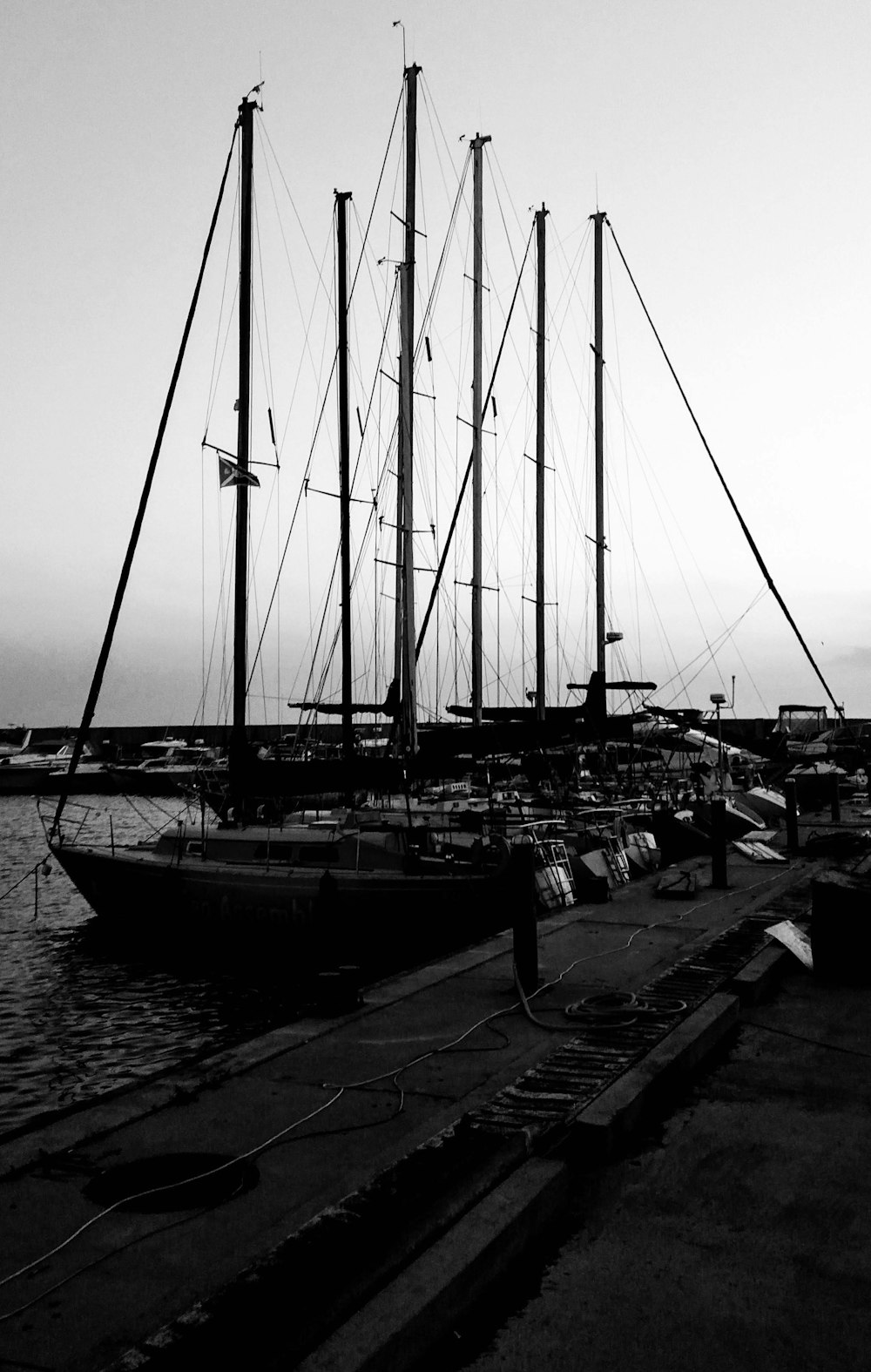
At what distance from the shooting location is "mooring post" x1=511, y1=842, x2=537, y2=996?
33.2 feet

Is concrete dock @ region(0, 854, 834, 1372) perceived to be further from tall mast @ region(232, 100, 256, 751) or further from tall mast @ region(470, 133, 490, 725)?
tall mast @ region(470, 133, 490, 725)

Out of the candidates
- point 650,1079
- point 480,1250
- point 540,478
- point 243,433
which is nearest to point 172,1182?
point 480,1250

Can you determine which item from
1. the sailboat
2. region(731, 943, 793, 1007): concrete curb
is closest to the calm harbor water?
the sailboat

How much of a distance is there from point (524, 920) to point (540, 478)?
1112 inches

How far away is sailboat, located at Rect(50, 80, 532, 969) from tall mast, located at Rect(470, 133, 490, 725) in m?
3.91

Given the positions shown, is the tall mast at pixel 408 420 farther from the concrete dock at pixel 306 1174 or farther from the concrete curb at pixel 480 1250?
the concrete curb at pixel 480 1250

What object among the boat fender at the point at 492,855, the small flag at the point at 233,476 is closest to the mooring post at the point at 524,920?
the boat fender at the point at 492,855

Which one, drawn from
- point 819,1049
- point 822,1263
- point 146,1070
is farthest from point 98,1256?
point 146,1070

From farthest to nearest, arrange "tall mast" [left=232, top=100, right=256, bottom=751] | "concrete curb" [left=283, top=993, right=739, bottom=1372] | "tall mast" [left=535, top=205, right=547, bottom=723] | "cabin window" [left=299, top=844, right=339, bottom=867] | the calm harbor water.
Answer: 1. "tall mast" [left=535, top=205, right=547, bottom=723]
2. "tall mast" [left=232, top=100, right=256, bottom=751]
3. "cabin window" [left=299, top=844, right=339, bottom=867]
4. the calm harbor water
5. "concrete curb" [left=283, top=993, right=739, bottom=1372]

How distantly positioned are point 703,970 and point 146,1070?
7.40 m

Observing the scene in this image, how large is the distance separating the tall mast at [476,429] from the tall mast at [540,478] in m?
4.51

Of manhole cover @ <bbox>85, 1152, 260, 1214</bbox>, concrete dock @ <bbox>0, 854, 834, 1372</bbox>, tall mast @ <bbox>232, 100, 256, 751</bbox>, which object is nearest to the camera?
concrete dock @ <bbox>0, 854, 834, 1372</bbox>

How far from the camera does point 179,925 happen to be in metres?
19.8

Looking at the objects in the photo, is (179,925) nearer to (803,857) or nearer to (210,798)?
(210,798)
